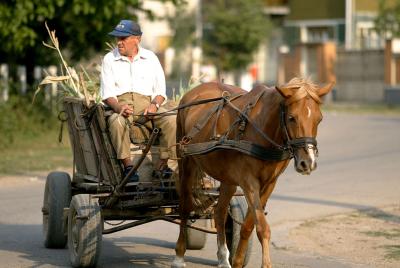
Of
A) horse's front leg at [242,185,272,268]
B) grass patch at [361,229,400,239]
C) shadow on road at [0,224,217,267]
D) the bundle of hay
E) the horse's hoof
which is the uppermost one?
the bundle of hay

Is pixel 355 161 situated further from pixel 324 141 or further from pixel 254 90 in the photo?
pixel 254 90

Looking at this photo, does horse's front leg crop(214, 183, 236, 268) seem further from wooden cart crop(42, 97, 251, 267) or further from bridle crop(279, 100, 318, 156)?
bridle crop(279, 100, 318, 156)

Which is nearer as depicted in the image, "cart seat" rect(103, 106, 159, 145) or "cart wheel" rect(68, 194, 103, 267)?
"cart wheel" rect(68, 194, 103, 267)

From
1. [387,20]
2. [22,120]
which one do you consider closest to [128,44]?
[22,120]

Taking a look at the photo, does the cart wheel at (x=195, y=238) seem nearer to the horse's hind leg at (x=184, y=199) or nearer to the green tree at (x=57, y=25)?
the horse's hind leg at (x=184, y=199)

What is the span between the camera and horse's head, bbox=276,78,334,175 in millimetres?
7766

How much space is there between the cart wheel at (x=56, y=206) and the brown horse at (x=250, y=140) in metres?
1.46

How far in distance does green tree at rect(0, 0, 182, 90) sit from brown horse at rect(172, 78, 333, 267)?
12.2 m

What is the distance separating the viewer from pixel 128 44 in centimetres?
999

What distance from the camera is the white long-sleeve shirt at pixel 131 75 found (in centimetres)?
995

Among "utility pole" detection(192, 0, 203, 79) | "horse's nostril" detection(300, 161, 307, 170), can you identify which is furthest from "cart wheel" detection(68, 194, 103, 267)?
"utility pole" detection(192, 0, 203, 79)

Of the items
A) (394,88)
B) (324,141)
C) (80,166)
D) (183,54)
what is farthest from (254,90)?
→ (183,54)

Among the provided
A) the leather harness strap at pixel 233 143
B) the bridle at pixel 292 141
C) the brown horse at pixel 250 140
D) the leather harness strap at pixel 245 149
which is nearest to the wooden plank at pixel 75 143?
the brown horse at pixel 250 140

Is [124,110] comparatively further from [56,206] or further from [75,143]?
[56,206]
